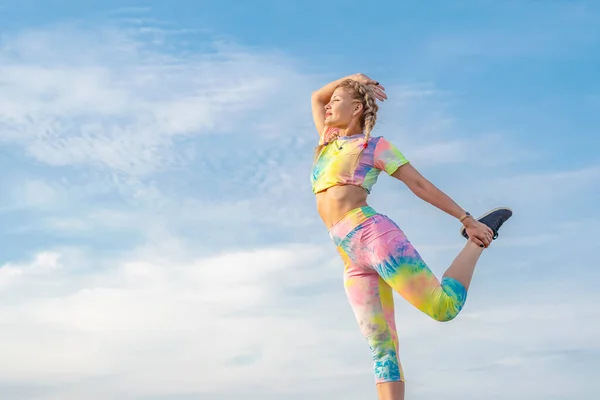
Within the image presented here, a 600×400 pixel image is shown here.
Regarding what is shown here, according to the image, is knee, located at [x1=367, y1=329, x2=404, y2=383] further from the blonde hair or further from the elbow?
the blonde hair

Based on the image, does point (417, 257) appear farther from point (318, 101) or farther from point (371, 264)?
point (318, 101)

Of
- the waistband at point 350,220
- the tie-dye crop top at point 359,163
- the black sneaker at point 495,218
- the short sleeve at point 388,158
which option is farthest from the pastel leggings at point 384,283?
the black sneaker at point 495,218

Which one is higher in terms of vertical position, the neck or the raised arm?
the raised arm

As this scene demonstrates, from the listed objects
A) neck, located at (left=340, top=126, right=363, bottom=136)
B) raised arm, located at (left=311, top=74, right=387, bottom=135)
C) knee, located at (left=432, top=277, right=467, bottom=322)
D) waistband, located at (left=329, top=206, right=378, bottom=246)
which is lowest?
knee, located at (left=432, top=277, right=467, bottom=322)

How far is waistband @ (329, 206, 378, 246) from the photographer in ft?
26.6

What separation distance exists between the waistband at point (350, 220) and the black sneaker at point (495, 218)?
1.01 metres

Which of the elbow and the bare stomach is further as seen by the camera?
the bare stomach

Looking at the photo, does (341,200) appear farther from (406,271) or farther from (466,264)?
(466,264)

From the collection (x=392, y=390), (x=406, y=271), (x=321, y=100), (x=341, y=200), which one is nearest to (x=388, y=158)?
(x=341, y=200)

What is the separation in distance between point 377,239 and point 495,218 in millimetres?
1390

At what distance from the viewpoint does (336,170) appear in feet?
27.0

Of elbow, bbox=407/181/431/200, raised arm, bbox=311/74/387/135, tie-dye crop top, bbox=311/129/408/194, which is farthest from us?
raised arm, bbox=311/74/387/135

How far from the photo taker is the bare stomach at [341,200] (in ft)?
26.9

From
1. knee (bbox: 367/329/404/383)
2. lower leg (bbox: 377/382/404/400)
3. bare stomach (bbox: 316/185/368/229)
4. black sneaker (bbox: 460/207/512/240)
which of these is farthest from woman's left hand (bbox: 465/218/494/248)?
lower leg (bbox: 377/382/404/400)
